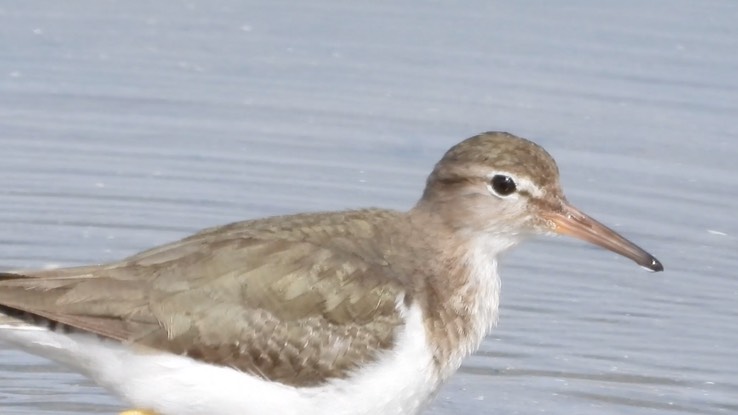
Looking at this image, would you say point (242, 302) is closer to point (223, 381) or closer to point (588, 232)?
point (223, 381)

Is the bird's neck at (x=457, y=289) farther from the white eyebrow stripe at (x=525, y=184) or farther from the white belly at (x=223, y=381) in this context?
the white eyebrow stripe at (x=525, y=184)

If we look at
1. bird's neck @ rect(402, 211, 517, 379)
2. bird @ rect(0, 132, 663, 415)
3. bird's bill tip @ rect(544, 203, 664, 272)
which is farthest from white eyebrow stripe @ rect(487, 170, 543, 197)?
bird's neck @ rect(402, 211, 517, 379)

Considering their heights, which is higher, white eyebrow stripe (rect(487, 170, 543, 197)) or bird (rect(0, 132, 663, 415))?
white eyebrow stripe (rect(487, 170, 543, 197))

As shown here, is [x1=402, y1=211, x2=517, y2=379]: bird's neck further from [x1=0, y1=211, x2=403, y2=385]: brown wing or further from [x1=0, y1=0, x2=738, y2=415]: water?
[x1=0, y1=0, x2=738, y2=415]: water

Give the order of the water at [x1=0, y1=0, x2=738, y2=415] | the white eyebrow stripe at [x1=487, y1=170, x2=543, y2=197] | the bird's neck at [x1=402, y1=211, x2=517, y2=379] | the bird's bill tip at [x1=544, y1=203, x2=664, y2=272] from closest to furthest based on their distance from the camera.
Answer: the bird's neck at [x1=402, y1=211, x2=517, y2=379]
the white eyebrow stripe at [x1=487, y1=170, x2=543, y2=197]
the bird's bill tip at [x1=544, y1=203, x2=664, y2=272]
the water at [x1=0, y1=0, x2=738, y2=415]

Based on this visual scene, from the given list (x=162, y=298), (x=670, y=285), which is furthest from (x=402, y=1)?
(x=162, y=298)

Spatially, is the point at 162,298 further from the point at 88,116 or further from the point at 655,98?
the point at 655,98

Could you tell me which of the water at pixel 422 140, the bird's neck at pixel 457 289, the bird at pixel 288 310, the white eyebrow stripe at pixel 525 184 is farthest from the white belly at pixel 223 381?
the water at pixel 422 140

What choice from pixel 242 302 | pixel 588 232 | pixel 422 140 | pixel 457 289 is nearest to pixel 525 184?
pixel 588 232
